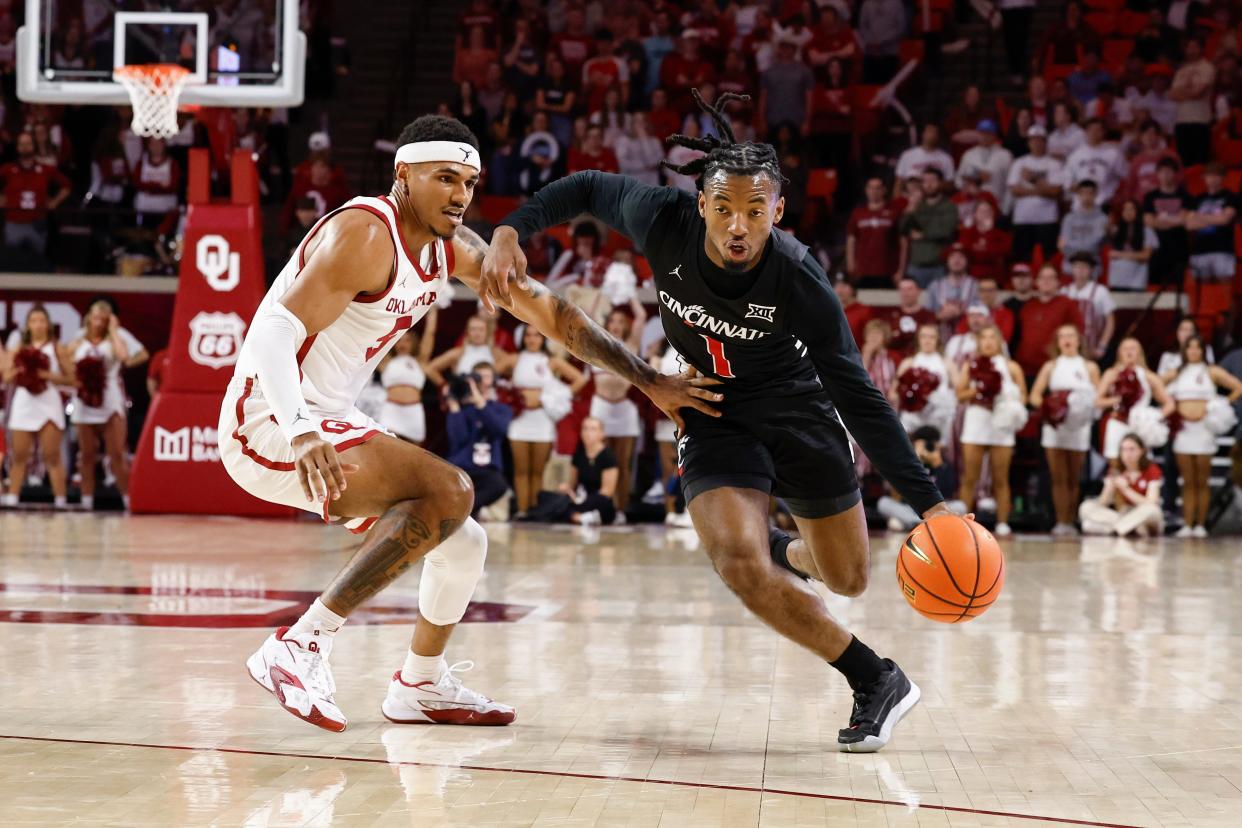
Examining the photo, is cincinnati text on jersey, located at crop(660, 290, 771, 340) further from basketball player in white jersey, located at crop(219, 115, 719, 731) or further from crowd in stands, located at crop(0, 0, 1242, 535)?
crowd in stands, located at crop(0, 0, 1242, 535)

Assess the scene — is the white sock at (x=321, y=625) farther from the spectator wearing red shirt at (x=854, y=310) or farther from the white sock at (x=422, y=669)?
the spectator wearing red shirt at (x=854, y=310)

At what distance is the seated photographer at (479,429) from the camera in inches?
484

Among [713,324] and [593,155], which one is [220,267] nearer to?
[593,155]

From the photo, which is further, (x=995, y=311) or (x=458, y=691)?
(x=995, y=311)

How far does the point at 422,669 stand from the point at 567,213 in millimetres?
1657

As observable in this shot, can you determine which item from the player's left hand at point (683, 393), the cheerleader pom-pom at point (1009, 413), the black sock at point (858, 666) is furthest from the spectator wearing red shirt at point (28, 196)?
the black sock at point (858, 666)

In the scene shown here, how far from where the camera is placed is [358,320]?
5.01 metres

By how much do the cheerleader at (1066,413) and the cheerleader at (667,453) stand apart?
3.18 meters

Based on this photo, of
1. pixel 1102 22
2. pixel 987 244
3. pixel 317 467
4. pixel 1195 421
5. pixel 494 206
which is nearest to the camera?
pixel 317 467

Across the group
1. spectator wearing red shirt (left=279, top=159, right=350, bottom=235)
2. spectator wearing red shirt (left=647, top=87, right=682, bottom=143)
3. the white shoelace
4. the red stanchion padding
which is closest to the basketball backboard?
the red stanchion padding

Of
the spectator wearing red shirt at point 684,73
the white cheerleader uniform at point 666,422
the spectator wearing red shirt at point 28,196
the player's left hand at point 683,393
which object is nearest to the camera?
the player's left hand at point 683,393

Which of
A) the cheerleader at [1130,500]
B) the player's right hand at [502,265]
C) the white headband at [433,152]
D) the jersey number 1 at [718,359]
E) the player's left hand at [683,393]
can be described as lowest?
the cheerleader at [1130,500]

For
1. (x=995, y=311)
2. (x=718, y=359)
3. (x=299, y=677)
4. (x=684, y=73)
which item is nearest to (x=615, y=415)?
(x=995, y=311)

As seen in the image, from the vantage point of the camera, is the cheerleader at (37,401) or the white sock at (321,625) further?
the cheerleader at (37,401)
